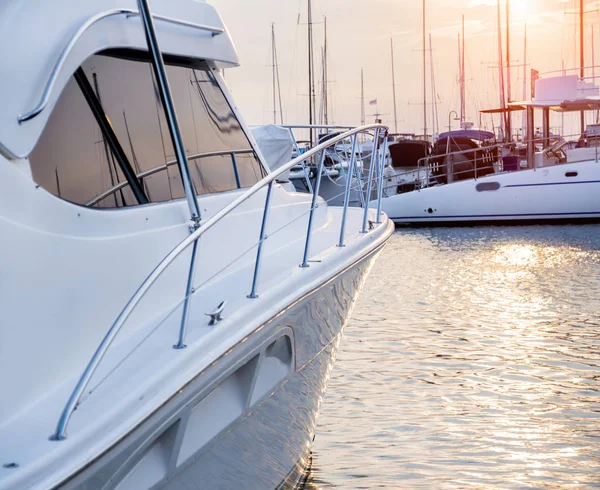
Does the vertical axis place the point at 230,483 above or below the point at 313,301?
below

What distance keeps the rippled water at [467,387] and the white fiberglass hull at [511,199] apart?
8385 mm

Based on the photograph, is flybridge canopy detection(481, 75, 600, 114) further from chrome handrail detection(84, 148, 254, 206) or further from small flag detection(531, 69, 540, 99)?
chrome handrail detection(84, 148, 254, 206)

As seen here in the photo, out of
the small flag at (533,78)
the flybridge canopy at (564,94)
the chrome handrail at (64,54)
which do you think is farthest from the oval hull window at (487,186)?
the chrome handrail at (64,54)

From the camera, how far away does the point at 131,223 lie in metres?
3.18

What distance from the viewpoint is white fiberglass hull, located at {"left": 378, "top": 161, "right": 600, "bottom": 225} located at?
20.6 meters

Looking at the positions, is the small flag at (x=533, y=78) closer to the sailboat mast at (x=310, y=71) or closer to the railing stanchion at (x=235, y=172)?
the sailboat mast at (x=310, y=71)

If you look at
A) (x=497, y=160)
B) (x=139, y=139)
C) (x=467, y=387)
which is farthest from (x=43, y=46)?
(x=497, y=160)

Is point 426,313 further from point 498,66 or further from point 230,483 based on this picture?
point 498,66

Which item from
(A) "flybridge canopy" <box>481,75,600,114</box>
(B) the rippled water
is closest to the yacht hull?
(B) the rippled water

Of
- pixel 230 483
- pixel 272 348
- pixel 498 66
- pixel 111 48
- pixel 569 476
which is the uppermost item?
pixel 498 66

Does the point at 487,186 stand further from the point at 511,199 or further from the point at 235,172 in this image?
the point at 235,172

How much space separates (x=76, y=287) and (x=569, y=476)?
3.40 meters

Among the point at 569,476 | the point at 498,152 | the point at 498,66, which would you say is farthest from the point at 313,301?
the point at 498,66

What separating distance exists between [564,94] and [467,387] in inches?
707
